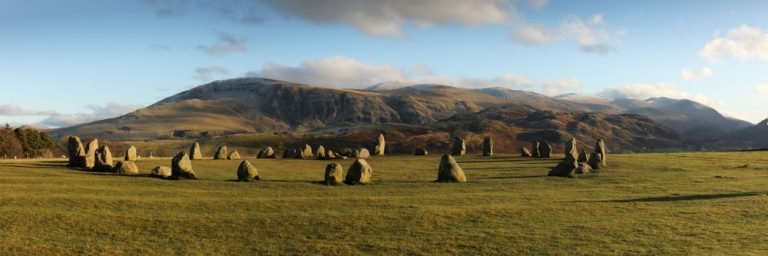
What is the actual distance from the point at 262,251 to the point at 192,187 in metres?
19.8

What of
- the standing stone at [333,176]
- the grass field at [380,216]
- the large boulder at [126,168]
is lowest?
the grass field at [380,216]

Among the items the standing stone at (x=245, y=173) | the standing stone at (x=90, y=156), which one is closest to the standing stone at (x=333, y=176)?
the standing stone at (x=245, y=173)

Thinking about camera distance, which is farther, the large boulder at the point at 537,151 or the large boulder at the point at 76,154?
the large boulder at the point at 537,151

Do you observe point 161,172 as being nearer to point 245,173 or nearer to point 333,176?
point 245,173

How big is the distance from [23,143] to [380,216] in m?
77.9

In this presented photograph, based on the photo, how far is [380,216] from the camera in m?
25.0

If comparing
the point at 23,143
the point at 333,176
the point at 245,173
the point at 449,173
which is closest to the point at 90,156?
the point at 245,173

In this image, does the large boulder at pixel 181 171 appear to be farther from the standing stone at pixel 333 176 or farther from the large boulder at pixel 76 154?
the large boulder at pixel 76 154

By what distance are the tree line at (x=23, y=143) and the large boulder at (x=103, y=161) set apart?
1242 inches

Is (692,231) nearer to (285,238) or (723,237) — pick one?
(723,237)

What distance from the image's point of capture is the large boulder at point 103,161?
47.4 metres

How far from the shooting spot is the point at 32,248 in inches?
759

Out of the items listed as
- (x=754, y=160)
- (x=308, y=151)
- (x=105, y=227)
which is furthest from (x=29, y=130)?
(x=754, y=160)

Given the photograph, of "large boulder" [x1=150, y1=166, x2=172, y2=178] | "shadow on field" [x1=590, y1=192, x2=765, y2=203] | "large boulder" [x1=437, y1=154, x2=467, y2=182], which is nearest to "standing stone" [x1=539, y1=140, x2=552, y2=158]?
"large boulder" [x1=437, y1=154, x2=467, y2=182]
